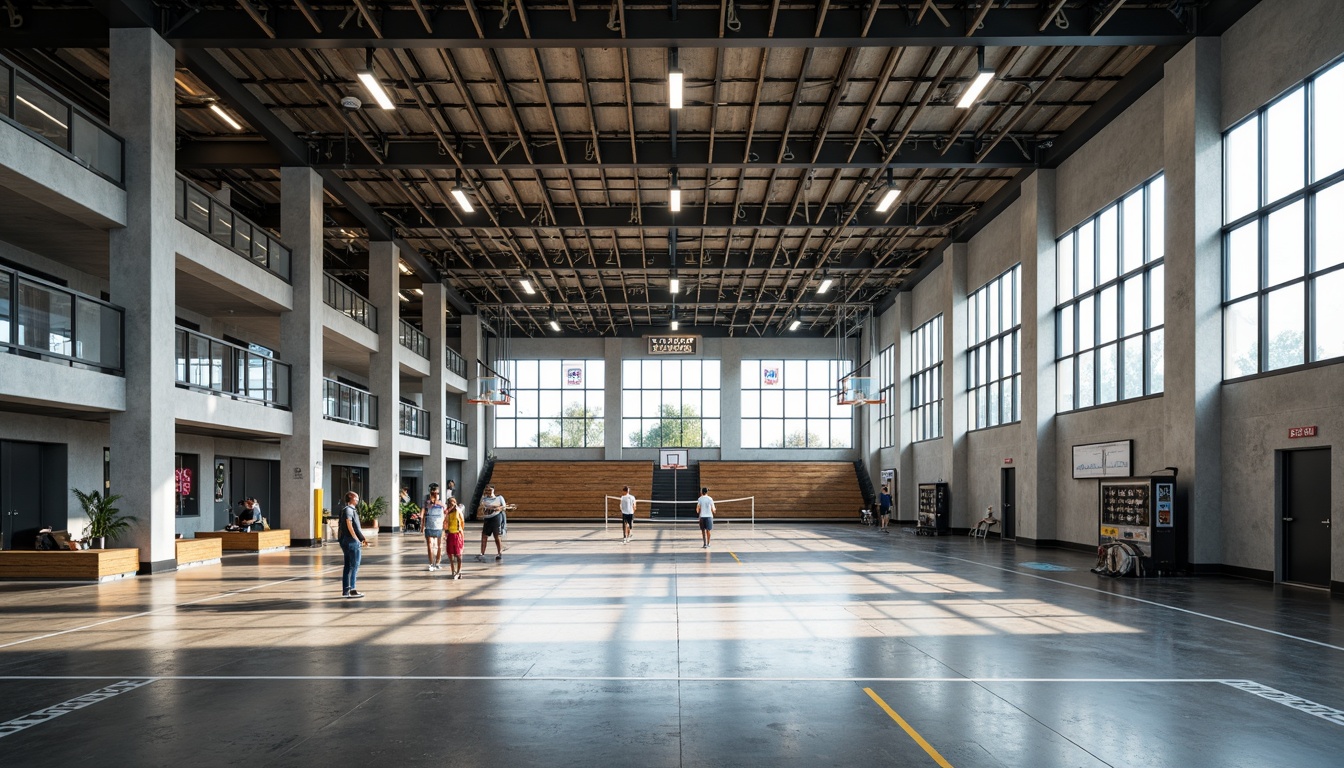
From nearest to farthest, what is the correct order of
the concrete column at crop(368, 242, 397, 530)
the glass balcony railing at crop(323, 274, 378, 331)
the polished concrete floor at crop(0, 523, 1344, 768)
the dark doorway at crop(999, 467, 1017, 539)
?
the polished concrete floor at crop(0, 523, 1344, 768) → the glass balcony railing at crop(323, 274, 378, 331) → the dark doorway at crop(999, 467, 1017, 539) → the concrete column at crop(368, 242, 397, 530)

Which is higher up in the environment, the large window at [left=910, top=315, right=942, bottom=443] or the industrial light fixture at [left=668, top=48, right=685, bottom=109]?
the industrial light fixture at [left=668, top=48, right=685, bottom=109]

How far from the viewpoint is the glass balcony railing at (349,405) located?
28547 millimetres

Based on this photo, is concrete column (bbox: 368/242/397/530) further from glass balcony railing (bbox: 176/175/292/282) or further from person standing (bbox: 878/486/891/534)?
person standing (bbox: 878/486/891/534)

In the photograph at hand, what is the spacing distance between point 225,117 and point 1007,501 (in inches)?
987

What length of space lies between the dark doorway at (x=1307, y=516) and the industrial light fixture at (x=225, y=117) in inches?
929

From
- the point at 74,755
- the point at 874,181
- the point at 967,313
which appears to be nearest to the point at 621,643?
the point at 74,755

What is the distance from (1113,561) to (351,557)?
14.2 m

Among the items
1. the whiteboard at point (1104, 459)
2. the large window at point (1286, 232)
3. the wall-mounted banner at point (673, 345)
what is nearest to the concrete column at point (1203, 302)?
the large window at point (1286, 232)

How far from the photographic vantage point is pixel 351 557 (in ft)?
48.9

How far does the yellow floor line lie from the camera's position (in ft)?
19.9

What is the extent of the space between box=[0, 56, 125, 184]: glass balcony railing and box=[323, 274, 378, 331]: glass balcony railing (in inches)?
396

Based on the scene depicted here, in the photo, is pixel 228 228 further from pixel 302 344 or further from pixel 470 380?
pixel 470 380

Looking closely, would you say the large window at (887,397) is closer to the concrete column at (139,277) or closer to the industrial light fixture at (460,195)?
the industrial light fixture at (460,195)

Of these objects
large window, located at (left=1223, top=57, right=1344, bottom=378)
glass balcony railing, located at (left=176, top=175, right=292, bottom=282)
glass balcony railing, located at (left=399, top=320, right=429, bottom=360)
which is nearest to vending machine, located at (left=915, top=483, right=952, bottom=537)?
large window, located at (left=1223, top=57, right=1344, bottom=378)
